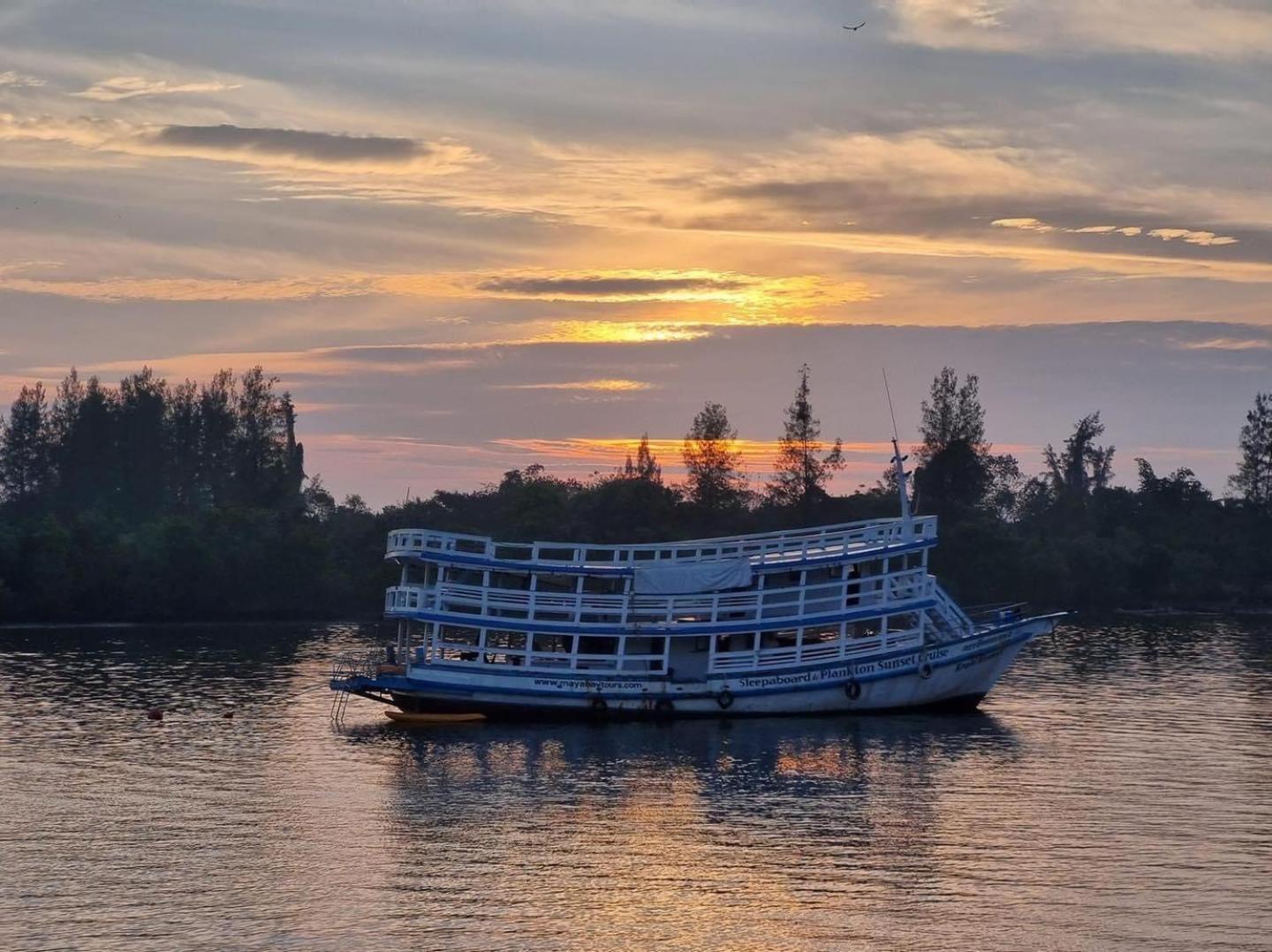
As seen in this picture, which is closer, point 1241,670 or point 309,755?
point 309,755

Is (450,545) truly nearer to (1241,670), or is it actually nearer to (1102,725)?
(1102,725)

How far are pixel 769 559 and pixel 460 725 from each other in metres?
13.8

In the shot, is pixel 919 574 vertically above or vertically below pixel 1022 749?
above

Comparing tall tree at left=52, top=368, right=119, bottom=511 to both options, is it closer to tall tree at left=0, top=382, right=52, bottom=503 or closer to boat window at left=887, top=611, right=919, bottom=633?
tall tree at left=0, top=382, right=52, bottom=503

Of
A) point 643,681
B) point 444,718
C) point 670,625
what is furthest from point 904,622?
point 444,718

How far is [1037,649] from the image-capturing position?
325ft

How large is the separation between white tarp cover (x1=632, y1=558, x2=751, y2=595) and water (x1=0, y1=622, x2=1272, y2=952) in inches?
210

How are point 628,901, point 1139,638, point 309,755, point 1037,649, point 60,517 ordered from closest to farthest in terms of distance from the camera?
point 628,901 < point 309,755 < point 1037,649 < point 1139,638 < point 60,517

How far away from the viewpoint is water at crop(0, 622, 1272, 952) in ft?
113

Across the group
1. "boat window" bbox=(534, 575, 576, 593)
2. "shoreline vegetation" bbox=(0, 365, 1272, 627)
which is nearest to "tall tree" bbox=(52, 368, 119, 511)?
"shoreline vegetation" bbox=(0, 365, 1272, 627)

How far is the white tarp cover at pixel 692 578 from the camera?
6244 centimetres

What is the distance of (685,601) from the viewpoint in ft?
207

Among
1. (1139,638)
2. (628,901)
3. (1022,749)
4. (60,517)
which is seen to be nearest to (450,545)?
(1022,749)

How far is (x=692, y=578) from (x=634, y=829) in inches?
796
